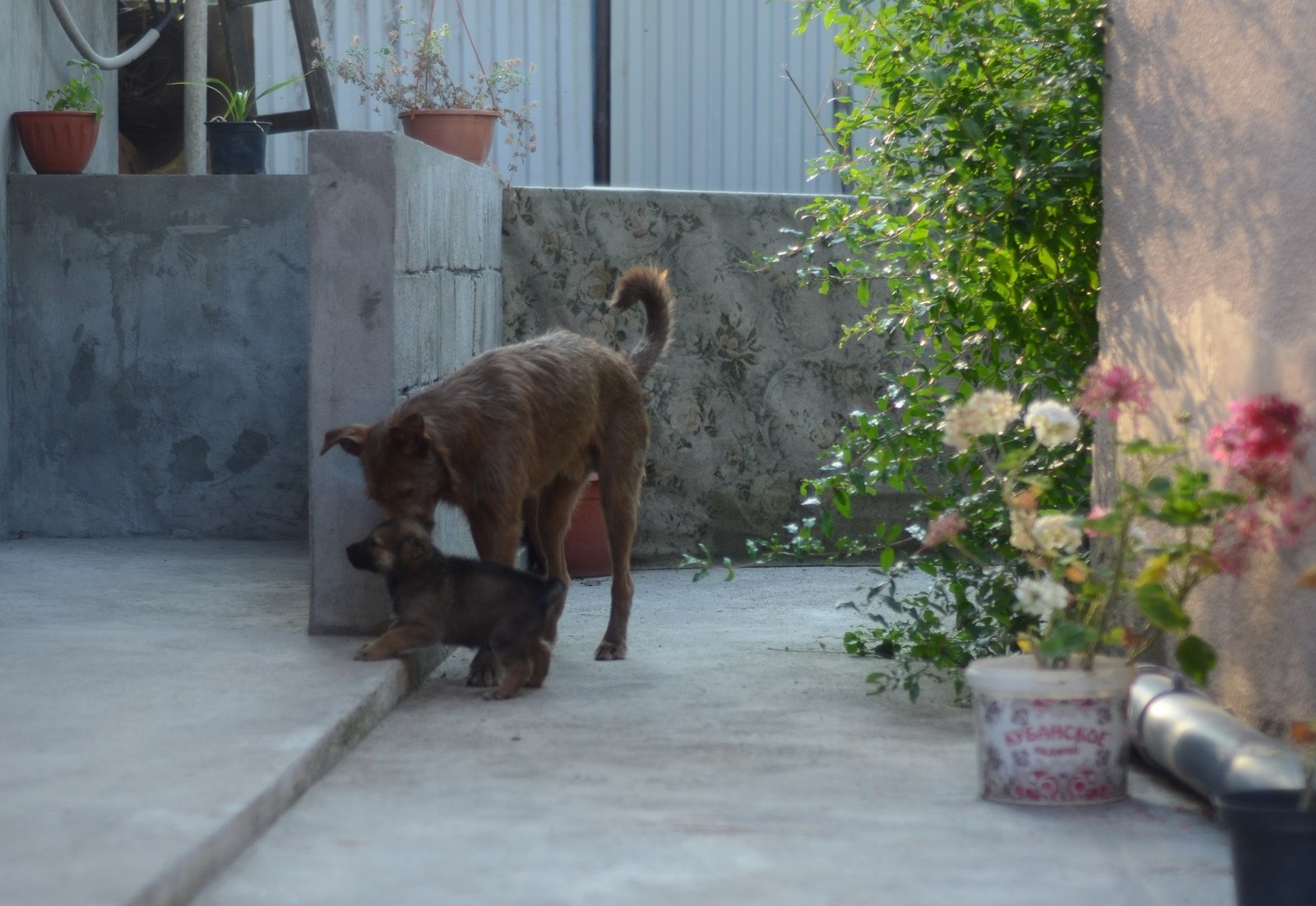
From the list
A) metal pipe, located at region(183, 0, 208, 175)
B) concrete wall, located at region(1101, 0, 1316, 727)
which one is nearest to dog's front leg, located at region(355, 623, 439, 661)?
concrete wall, located at region(1101, 0, 1316, 727)

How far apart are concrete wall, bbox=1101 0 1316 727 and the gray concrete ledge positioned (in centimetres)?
243

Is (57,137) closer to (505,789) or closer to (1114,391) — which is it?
(505,789)

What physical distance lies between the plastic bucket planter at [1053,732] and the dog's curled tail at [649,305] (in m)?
2.77

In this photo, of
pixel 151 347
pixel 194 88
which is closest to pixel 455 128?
pixel 194 88

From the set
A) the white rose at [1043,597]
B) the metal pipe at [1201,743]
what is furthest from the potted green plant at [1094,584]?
the metal pipe at [1201,743]

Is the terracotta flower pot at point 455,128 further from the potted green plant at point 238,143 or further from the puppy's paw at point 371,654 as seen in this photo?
the puppy's paw at point 371,654

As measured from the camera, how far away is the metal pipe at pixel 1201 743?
129 inches

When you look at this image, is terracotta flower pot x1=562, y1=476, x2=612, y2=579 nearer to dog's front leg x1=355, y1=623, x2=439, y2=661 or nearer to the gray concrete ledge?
the gray concrete ledge

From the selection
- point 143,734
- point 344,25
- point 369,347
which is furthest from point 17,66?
point 143,734

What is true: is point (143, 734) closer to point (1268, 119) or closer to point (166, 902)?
point (166, 902)

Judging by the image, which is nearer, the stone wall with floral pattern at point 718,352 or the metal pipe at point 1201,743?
the metal pipe at point 1201,743

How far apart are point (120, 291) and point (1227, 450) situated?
6391mm

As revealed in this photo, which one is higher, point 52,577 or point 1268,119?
Result: point 1268,119

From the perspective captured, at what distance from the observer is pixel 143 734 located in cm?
389
